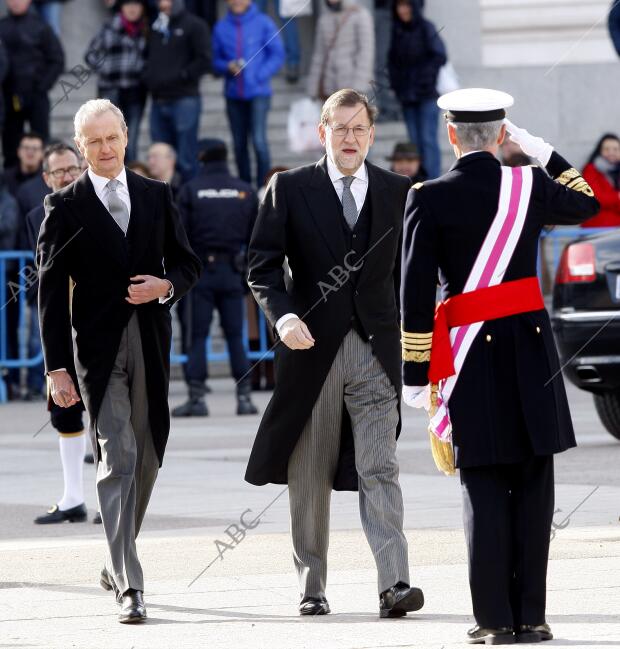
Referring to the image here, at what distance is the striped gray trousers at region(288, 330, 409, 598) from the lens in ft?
21.3

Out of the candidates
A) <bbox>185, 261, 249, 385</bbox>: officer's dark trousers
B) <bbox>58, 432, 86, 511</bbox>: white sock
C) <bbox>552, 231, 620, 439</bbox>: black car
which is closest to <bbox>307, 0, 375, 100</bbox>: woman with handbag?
<bbox>185, 261, 249, 385</bbox>: officer's dark trousers

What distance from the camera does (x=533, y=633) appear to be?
19.1 ft

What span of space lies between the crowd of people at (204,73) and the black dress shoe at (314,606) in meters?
10.2

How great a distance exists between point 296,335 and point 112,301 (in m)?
0.80

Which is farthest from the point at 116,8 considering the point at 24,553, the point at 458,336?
the point at 458,336

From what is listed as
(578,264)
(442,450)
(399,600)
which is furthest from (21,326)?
(442,450)

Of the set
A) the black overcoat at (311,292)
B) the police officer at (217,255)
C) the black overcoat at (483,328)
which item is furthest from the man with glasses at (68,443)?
the police officer at (217,255)

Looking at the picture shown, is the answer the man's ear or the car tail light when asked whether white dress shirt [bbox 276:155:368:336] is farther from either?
the car tail light

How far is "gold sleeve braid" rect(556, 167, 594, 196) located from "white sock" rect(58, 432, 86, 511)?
3765 millimetres

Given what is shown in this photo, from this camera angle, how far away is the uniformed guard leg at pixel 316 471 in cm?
659

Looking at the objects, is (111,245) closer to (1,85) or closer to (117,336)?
(117,336)

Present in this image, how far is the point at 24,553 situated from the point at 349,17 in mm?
11066

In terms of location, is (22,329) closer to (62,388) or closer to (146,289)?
(62,388)

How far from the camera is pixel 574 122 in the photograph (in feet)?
72.2
